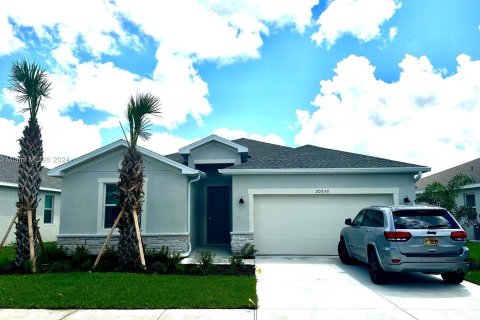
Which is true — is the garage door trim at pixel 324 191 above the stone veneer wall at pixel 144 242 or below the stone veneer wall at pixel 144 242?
above

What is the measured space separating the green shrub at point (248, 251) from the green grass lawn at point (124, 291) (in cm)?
323

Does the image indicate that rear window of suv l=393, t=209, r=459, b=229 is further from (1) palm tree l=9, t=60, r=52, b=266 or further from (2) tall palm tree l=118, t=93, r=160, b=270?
(1) palm tree l=9, t=60, r=52, b=266

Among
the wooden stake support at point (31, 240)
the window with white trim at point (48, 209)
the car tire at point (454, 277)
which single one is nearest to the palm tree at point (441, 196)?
the car tire at point (454, 277)

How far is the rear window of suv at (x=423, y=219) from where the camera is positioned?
7418 millimetres

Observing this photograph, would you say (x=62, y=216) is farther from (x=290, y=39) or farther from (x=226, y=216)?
(x=290, y=39)

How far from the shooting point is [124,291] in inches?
275

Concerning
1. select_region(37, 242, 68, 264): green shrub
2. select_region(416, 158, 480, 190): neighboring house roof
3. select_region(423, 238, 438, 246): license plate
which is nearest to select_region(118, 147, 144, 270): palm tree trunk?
select_region(37, 242, 68, 264): green shrub

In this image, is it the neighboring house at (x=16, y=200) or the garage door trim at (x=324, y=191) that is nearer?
the garage door trim at (x=324, y=191)

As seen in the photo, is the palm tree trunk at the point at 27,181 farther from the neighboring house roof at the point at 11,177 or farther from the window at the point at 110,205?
the neighboring house roof at the point at 11,177

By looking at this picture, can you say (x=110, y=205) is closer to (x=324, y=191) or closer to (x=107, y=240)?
(x=107, y=240)

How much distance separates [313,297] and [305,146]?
365 inches

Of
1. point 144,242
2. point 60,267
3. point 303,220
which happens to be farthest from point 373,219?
point 60,267

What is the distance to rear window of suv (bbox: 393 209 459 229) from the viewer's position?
7418 millimetres

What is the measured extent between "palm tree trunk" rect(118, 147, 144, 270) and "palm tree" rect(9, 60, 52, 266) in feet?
8.25
